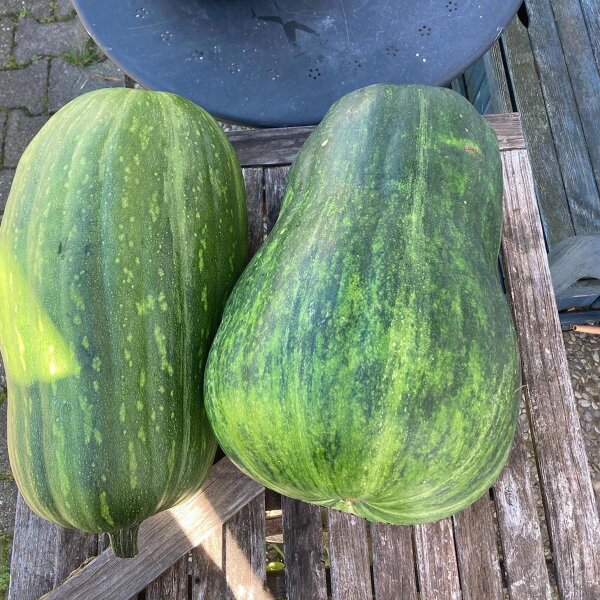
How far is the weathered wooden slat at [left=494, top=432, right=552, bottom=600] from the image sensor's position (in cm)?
153

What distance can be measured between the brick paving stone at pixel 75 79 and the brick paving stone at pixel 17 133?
12 cm

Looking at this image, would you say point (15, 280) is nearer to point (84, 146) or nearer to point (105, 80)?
point (84, 146)

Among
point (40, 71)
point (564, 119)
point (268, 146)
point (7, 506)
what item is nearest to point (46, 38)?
point (40, 71)

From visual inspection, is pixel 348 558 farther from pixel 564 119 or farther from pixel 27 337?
pixel 564 119

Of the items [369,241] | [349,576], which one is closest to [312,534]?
[349,576]

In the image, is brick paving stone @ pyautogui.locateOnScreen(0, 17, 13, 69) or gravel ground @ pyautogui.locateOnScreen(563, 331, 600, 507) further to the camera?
brick paving stone @ pyautogui.locateOnScreen(0, 17, 13, 69)

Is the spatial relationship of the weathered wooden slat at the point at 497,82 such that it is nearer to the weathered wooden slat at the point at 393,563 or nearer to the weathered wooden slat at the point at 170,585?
the weathered wooden slat at the point at 393,563

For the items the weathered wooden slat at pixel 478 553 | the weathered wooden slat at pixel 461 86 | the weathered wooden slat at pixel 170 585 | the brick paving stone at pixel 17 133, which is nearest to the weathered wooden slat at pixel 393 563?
the weathered wooden slat at pixel 478 553

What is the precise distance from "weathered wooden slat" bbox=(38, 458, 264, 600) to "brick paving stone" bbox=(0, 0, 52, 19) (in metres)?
2.71

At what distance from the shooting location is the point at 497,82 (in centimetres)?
243

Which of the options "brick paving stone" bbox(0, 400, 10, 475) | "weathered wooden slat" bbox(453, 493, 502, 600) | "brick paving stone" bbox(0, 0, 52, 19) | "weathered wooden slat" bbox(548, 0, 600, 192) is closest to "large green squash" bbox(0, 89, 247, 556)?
"weathered wooden slat" bbox(453, 493, 502, 600)

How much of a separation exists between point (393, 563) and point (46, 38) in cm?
302

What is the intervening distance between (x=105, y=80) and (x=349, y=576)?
259cm

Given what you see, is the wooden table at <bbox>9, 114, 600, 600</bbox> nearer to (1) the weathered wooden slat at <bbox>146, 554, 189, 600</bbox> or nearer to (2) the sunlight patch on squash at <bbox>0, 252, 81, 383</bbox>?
(1) the weathered wooden slat at <bbox>146, 554, 189, 600</bbox>
